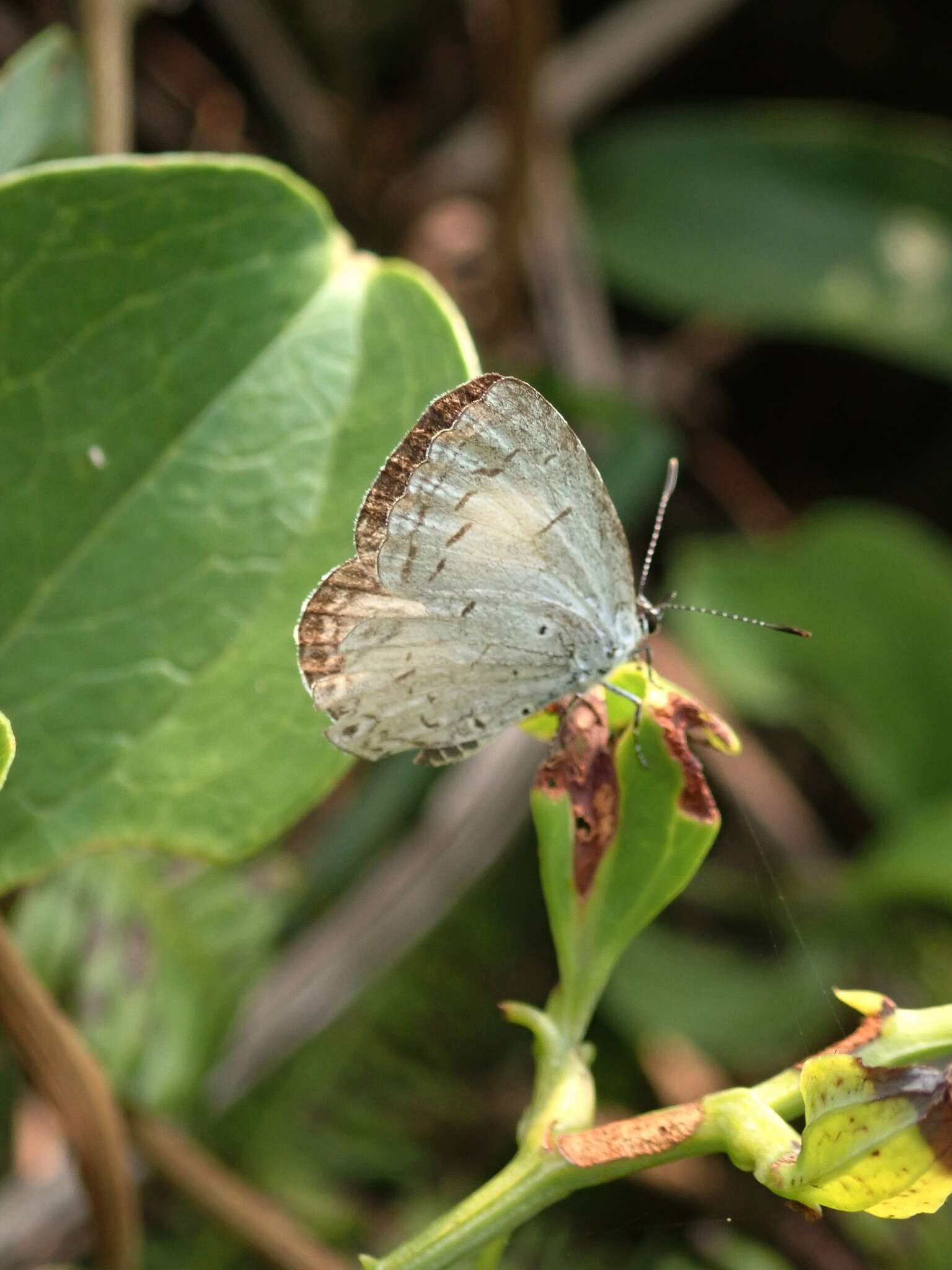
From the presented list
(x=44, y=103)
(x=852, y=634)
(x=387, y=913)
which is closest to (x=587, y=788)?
(x=44, y=103)

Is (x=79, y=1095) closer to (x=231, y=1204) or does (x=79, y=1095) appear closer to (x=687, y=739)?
(x=231, y=1204)

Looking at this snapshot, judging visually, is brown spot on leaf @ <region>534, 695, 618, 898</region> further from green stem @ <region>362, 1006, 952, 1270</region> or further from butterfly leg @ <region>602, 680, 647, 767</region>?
green stem @ <region>362, 1006, 952, 1270</region>

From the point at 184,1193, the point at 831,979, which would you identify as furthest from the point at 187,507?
the point at 831,979

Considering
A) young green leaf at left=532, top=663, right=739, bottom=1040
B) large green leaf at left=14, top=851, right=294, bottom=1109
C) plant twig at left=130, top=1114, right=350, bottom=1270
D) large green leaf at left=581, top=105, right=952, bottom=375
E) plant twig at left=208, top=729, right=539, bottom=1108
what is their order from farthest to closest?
large green leaf at left=581, top=105, right=952, bottom=375, plant twig at left=208, top=729, right=539, bottom=1108, large green leaf at left=14, top=851, right=294, bottom=1109, plant twig at left=130, top=1114, right=350, bottom=1270, young green leaf at left=532, top=663, right=739, bottom=1040

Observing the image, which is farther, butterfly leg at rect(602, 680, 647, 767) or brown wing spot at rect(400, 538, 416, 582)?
brown wing spot at rect(400, 538, 416, 582)

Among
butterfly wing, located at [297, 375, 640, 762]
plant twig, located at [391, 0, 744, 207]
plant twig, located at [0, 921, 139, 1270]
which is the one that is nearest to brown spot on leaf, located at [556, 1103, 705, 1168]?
butterfly wing, located at [297, 375, 640, 762]

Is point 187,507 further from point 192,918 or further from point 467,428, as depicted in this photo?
point 192,918

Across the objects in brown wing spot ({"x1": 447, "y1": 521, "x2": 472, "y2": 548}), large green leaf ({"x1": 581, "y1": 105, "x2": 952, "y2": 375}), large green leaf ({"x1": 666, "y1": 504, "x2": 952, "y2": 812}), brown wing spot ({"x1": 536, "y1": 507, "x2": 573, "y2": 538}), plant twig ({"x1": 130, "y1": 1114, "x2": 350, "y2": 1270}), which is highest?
brown wing spot ({"x1": 447, "y1": 521, "x2": 472, "y2": 548})

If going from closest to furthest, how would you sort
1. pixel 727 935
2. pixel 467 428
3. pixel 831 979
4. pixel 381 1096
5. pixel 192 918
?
pixel 467 428, pixel 192 918, pixel 381 1096, pixel 831 979, pixel 727 935
